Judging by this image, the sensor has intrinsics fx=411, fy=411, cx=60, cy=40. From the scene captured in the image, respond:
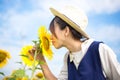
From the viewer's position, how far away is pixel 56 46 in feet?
9.70

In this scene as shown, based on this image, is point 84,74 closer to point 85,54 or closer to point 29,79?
point 85,54

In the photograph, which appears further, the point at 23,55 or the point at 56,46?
the point at 56,46

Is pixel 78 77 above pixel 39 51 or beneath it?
beneath

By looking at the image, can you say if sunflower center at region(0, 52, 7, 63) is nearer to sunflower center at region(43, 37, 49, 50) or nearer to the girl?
the girl

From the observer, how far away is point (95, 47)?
116 inches

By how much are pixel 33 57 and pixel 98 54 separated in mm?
465

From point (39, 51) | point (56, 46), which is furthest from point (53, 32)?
point (39, 51)

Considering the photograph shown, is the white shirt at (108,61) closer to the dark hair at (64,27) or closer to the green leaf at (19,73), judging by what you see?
the dark hair at (64,27)

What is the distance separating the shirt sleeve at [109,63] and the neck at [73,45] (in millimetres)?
203

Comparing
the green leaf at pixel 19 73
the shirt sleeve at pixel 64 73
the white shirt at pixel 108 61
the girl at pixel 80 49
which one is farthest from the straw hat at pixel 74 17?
the green leaf at pixel 19 73

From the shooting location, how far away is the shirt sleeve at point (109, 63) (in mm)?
2848

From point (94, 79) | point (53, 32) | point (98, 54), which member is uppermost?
point (53, 32)

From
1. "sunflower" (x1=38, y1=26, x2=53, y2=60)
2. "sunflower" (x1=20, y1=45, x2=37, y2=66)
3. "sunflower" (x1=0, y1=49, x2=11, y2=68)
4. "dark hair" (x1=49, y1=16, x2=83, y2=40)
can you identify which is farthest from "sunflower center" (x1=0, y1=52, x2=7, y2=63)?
"sunflower" (x1=38, y1=26, x2=53, y2=60)

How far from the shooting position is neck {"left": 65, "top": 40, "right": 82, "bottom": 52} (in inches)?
119
